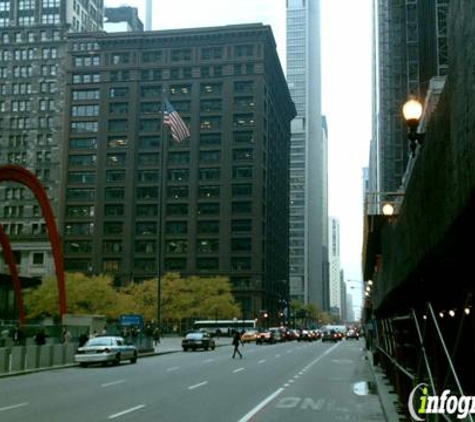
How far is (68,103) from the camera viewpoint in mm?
152250

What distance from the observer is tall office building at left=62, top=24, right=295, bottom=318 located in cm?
14162

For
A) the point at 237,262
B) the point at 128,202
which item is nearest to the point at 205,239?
the point at 237,262

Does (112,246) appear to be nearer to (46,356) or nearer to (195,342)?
(195,342)

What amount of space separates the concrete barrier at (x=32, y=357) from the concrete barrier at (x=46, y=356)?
44 centimetres

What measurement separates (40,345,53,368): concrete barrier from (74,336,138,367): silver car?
1.29m

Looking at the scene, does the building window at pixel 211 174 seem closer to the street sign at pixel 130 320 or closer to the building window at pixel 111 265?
the building window at pixel 111 265

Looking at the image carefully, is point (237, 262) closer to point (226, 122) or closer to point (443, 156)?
point (226, 122)

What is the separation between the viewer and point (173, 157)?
484 feet

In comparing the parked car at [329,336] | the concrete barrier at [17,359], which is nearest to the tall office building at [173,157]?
the parked car at [329,336]

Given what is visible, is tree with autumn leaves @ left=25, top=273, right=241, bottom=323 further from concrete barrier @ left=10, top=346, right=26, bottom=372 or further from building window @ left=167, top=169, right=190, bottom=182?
concrete barrier @ left=10, top=346, right=26, bottom=372

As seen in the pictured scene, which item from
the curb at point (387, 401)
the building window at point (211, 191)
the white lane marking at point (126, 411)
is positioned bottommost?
the white lane marking at point (126, 411)

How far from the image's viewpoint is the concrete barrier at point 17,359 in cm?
3039

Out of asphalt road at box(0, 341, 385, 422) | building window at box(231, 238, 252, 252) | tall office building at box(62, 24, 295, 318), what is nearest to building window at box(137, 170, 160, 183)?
tall office building at box(62, 24, 295, 318)

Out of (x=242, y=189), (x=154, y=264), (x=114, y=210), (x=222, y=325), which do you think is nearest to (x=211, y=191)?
(x=242, y=189)
